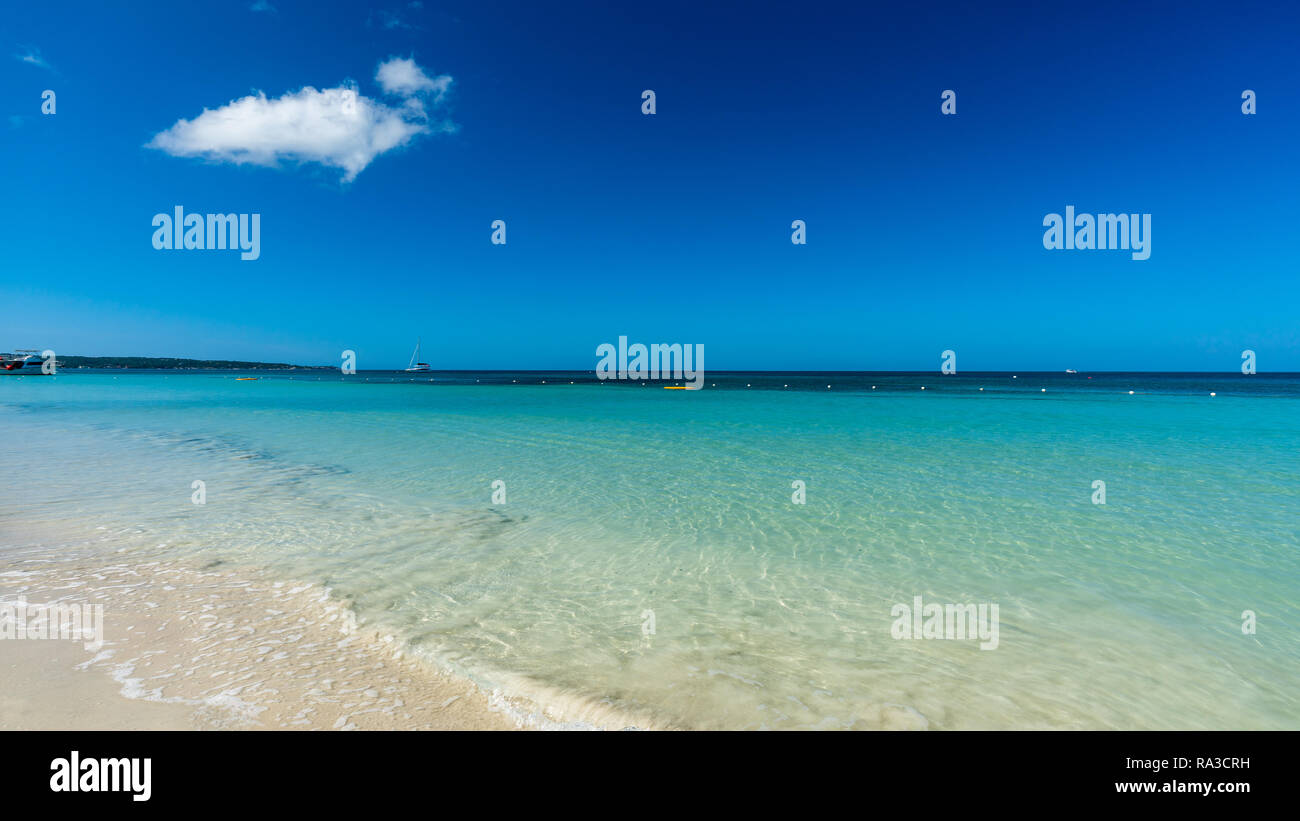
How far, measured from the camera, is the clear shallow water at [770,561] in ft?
14.7

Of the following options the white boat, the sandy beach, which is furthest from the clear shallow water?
the white boat

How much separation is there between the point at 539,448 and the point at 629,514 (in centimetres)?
931

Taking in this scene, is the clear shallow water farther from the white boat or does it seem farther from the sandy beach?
the white boat

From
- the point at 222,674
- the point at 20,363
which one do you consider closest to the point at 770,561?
the point at 222,674

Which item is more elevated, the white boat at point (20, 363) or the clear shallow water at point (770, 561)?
the white boat at point (20, 363)

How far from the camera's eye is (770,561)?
7.66 metres

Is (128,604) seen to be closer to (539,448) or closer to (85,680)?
(85,680)

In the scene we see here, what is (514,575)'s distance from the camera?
22.9 feet

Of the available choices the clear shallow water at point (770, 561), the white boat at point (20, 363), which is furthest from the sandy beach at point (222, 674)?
the white boat at point (20, 363)

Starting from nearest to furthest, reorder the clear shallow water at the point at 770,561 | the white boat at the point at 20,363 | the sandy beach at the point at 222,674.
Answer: the sandy beach at the point at 222,674 < the clear shallow water at the point at 770,561 < the white boat at the point at 20,363

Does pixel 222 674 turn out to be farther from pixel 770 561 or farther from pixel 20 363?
pixel 20 363

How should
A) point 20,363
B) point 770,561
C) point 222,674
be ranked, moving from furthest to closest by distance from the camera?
point 20,363, point 770,561, point 222,674

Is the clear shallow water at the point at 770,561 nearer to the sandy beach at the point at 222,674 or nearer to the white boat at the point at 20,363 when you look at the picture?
the sandy beach at the point at 222,674

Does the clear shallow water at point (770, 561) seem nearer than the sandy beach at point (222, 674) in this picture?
No
